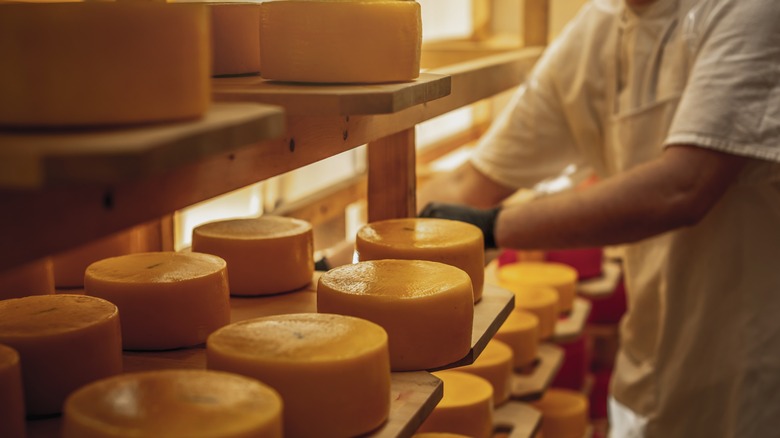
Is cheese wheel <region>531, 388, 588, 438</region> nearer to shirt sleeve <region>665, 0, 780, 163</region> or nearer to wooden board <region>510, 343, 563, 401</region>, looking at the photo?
wooden board <region>510, 343, 563, 401</region>

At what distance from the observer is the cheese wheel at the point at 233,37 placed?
1.10 meters

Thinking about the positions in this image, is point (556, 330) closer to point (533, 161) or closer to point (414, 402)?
point (533, 161)

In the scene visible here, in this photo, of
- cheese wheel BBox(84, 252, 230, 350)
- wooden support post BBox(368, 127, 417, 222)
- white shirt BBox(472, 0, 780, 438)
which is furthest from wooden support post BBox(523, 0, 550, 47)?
cheese wheel BBox(84, 252, 230, 350)

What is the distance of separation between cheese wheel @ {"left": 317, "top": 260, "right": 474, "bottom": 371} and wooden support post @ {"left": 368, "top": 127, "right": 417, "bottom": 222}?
1.54 ft

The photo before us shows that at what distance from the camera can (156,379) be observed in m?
0.85

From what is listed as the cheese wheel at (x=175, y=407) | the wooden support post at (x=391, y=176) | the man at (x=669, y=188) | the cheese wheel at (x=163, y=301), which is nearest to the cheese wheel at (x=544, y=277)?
the man at (x=669, y=188)

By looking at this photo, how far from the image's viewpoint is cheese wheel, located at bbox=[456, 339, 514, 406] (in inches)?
70.6

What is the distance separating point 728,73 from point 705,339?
645 millimetres

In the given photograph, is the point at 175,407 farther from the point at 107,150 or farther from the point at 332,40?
the point at 332,40

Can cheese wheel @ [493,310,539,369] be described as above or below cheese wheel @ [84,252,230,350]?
below

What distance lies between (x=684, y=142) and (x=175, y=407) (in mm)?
1329

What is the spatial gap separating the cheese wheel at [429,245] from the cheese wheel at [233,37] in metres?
0.34

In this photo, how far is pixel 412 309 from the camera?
3.59 feet

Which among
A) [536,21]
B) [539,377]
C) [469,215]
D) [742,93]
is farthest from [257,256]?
[536,21]
